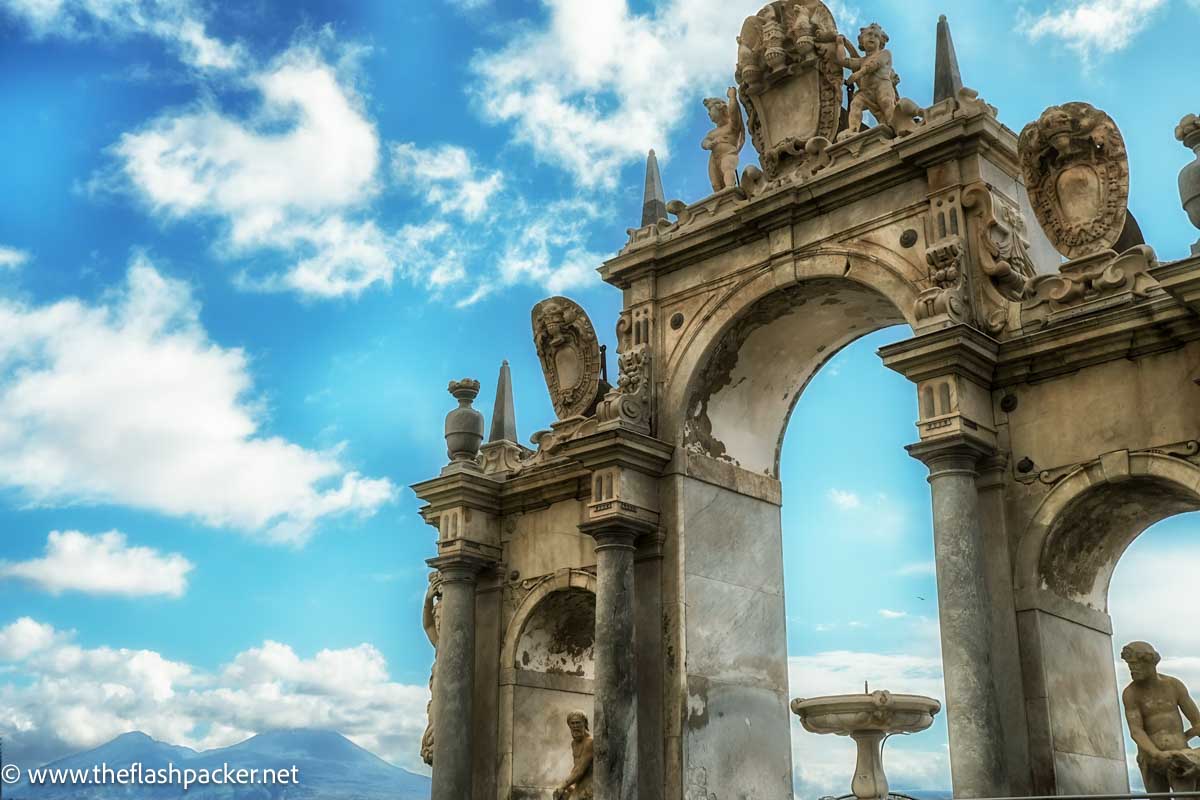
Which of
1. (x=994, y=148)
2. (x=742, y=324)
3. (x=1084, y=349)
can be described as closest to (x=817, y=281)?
(x=742, y=324)

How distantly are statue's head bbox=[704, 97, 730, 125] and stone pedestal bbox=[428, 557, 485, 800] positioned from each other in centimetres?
718

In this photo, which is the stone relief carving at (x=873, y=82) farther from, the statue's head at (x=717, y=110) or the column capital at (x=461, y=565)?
the column capital at (x=461, y=565)

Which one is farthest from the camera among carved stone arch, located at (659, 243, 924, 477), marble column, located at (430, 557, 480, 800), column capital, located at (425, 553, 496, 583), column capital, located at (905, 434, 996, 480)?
column capital, located at (425, 553, 496, 583)

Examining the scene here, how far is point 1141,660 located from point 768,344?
22.4 feet

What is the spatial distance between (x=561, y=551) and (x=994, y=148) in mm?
7869

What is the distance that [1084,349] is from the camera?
43.3 feet

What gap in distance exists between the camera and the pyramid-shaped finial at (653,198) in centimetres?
1853

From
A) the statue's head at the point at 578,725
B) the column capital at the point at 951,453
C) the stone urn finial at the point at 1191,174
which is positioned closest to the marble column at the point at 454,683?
the statue's head at the point at 578,725

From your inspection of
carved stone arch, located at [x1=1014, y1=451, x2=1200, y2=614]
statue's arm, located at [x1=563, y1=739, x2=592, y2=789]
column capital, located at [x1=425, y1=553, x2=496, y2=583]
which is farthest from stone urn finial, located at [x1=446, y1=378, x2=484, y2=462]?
carved stone arch, located at [x1=1014, y1=451, x2=1200, y2=614]

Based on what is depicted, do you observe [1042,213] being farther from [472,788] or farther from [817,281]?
[472,788]

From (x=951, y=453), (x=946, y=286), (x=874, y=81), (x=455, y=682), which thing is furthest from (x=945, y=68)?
(x=455, y=682)

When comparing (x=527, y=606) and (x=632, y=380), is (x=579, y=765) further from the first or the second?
→ (x=632, y=380)

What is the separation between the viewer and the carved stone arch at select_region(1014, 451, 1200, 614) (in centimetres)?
1261

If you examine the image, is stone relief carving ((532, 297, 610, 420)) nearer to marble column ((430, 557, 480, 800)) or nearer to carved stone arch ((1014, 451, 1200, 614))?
marble column ((430, 557, 480, 800))
